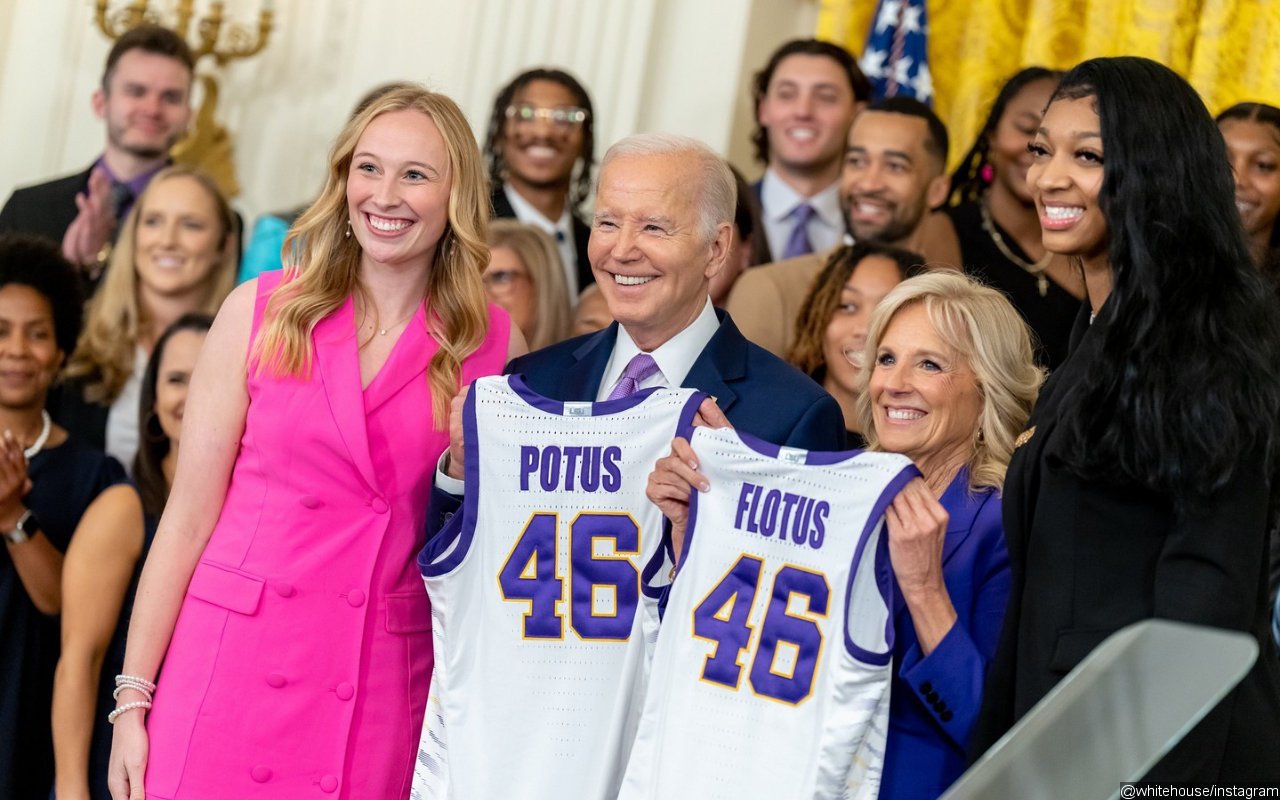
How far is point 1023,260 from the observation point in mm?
5164

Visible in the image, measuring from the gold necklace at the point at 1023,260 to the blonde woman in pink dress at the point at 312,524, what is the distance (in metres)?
2.17

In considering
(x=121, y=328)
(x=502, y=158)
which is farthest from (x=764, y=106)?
(x=121, y=328)

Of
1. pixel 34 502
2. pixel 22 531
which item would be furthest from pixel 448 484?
pixel 34 502

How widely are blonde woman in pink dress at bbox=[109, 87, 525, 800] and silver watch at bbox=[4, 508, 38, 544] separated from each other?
105 cm

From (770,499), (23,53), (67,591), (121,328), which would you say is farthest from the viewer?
(23,53)

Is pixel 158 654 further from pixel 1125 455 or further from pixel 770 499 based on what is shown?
pixel 1125 455

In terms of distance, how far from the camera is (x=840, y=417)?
336cm

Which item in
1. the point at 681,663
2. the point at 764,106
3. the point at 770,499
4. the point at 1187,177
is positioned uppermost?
the point at 764,106

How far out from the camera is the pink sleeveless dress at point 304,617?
10.8 ft

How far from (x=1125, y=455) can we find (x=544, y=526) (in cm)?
112

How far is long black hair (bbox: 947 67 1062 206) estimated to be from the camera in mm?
5398

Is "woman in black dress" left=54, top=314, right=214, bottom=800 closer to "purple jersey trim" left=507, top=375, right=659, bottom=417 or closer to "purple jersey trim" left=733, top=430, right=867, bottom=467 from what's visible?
"purple jersey trim" left=507, top=375, right=659, bottom=417

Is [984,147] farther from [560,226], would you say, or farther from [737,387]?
[737,387]

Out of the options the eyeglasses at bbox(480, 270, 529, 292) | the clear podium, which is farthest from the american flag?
the clear podium
